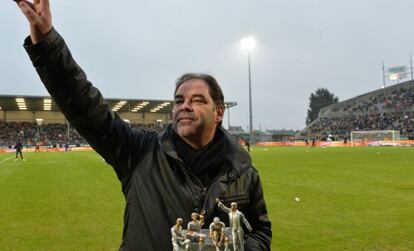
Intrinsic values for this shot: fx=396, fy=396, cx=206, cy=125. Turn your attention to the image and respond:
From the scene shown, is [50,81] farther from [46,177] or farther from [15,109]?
[15,109]

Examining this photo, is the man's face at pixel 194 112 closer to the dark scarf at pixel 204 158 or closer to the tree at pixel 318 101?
the dark scarf at pixel 204 158

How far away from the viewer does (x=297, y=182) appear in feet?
45.5

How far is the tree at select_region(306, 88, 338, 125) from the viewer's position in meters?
140

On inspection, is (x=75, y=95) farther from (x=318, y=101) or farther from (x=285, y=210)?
(x=318, y=101)

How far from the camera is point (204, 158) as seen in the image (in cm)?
235

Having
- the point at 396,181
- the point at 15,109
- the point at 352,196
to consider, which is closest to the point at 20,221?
the point at 352,196

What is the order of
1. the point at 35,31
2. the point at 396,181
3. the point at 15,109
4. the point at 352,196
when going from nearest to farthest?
the point at 35,31 → the point at 352,196 → the point at 396,181 → the point at 15,109

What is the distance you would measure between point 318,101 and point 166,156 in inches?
5686

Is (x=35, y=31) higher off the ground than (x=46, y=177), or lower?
higher

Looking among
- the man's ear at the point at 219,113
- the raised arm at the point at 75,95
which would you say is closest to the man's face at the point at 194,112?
the man's ear at the point at 219,113

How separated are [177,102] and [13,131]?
7348 centimetres

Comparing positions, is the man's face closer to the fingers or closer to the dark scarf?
the dark scarf

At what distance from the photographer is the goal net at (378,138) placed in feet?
182

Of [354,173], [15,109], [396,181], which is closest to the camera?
[396,181]
